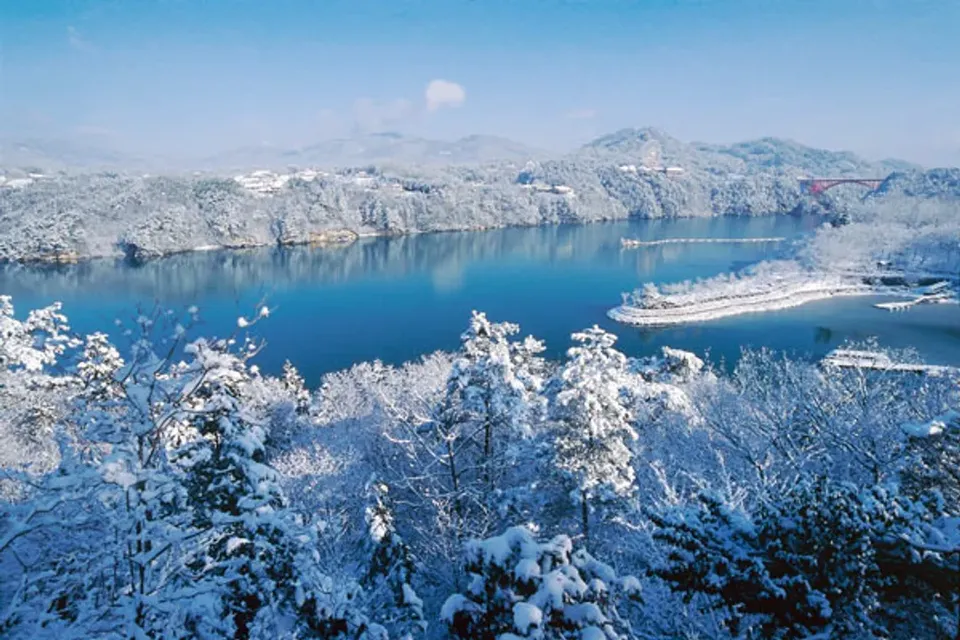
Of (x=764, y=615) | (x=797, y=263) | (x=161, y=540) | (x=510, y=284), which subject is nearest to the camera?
(x=161, y=540)

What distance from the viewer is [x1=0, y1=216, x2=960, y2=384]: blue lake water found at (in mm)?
26969

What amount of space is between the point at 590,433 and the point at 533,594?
18.6 feet

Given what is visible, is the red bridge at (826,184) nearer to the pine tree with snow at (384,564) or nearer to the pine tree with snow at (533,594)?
the pine tree with snow at (384,564)

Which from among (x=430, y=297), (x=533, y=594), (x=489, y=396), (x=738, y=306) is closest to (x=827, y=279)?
(x=738, y=306)

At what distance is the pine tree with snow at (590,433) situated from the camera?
8.09 m

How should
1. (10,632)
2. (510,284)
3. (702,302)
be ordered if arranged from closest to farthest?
(10,632)
(702,302)
(510,284)

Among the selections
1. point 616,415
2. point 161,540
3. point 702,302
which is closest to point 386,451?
point 616,415

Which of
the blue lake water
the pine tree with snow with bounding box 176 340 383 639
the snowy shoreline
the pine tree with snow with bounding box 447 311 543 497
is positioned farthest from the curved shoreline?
the pine tree with snow with bounding box 176 340 383 639

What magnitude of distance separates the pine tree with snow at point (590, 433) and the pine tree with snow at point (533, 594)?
17.0 feet

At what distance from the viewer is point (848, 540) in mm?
A: 2994

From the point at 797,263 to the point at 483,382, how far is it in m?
43.1

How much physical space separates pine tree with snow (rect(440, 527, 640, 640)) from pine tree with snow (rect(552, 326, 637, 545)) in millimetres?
5187

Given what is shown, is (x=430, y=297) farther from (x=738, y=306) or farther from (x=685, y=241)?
(x=685, y=241)

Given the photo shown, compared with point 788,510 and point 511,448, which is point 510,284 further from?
point 788,510
